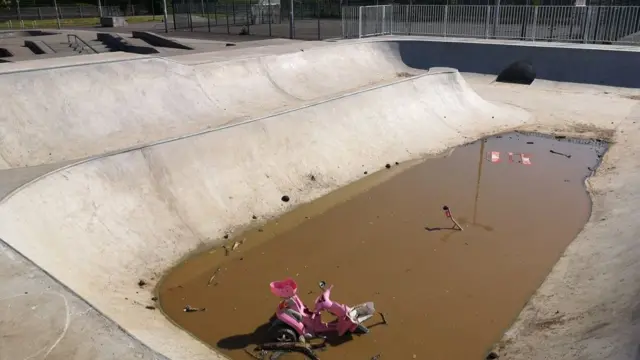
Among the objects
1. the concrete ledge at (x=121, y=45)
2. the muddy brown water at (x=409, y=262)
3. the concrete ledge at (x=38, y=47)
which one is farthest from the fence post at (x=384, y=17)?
the muddy brown water at (x=409, y=262)

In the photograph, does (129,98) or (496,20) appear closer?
(129,98)

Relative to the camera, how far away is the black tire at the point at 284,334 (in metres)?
5.71

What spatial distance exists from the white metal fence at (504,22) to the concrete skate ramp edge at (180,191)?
11.0 m

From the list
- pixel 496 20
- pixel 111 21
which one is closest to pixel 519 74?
pixel 496 20

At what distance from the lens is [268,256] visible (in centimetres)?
798

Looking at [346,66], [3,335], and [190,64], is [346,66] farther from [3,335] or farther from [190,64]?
[3,335]

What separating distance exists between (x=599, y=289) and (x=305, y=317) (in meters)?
3.76

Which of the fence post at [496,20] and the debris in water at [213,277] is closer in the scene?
the debris in water at [213,277]

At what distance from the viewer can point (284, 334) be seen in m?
5.75

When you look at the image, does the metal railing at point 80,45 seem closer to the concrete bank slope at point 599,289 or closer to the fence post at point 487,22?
the fence post at point 487,22

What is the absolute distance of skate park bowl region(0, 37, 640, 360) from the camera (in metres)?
5.27

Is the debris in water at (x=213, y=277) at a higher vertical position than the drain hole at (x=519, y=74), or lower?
lower

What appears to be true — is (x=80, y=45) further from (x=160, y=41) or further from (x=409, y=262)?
(x=409, y=262)

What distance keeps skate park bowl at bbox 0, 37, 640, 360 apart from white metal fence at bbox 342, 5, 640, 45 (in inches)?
106
